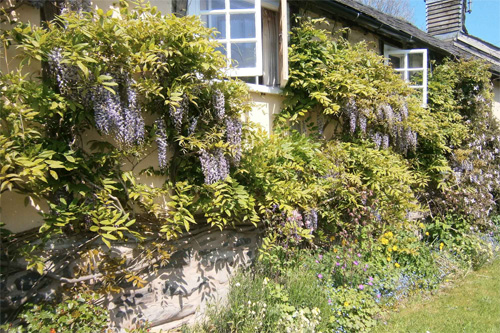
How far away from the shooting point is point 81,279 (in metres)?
2.94

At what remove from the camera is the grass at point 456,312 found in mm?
3643

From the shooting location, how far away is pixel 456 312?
400cm

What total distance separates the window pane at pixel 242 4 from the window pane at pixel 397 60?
3.53 metres

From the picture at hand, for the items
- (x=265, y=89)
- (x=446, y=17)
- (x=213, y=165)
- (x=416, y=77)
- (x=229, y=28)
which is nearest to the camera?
(x=213, y=165)

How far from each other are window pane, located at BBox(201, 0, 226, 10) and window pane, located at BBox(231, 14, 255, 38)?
0.18 m

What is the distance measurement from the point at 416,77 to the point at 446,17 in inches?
199

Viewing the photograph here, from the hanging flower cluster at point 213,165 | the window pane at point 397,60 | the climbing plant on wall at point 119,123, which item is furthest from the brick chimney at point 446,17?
the hanging flower cluster at point 213,165

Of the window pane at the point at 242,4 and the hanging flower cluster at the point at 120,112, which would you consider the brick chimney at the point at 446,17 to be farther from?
the hanging flower cluster at the point at 120,112

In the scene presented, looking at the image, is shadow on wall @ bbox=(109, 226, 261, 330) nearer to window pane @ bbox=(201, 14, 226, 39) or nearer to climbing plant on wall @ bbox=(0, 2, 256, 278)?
climbing plant on wall @ bbox=(0, 2, 256, 278)

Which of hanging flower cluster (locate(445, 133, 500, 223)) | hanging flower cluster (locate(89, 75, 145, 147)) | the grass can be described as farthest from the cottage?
the grass

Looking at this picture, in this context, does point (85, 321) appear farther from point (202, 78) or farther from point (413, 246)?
point (413, 246)

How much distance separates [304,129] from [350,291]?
2.13m

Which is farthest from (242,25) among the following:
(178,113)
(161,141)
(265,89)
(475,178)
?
(475,178)

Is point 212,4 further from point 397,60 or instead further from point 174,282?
point 397,60
